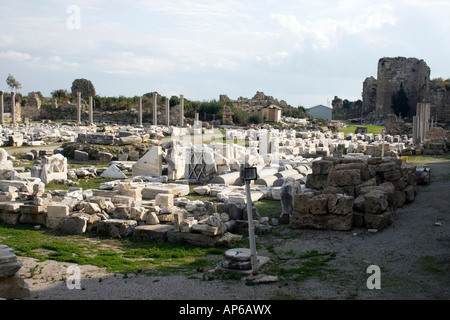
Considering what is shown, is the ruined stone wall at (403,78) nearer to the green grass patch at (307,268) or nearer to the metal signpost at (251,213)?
the green grass patch at (307,268)

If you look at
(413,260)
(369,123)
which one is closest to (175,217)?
(413,260)

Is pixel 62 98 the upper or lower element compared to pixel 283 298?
upper

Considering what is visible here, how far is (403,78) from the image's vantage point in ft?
164

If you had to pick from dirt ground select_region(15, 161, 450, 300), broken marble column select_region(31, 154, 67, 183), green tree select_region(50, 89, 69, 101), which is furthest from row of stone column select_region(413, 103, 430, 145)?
green tree select_region(50, 89, 69, 101)

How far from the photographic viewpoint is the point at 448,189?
1311 centimetres

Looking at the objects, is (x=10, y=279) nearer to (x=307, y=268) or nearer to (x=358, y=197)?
(x=307, y=268)

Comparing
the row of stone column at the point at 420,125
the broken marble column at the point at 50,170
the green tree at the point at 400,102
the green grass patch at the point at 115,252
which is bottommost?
the green grass patch at the point at 115,252

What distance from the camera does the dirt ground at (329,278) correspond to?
600 centimetres

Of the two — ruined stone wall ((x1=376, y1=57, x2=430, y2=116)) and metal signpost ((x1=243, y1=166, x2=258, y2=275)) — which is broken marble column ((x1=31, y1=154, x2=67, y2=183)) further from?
ruined stone wall ((x1=376, y1=57, x2=430, y2=116))

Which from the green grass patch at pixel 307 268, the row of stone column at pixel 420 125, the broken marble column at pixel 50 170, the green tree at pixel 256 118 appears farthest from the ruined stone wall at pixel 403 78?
the green grass patch at pixel 307 268

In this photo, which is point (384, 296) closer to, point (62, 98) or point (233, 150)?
point (233, 150)

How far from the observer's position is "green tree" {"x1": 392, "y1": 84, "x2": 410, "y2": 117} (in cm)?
4991

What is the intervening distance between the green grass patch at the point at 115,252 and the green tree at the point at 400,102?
153ft
